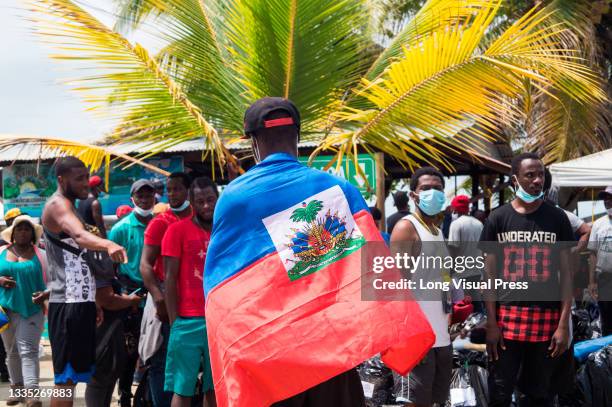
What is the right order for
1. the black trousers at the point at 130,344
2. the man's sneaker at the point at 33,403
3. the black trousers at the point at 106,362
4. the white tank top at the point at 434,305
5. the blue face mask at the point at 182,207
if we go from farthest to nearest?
the man's sneaker at the point at 33,403, the black trousers at the point at 130,344, the black trousers at the point at 106,362, the blue face mask at the point at 182,207, the white tank top at the point at 434,305

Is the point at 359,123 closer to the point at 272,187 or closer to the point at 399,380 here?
the point at 399,380

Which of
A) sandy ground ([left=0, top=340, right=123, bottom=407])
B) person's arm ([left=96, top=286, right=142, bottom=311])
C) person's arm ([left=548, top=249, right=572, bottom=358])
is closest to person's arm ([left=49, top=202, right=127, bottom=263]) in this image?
person's arm ([left=96, top=286, right=142, bottom=311])

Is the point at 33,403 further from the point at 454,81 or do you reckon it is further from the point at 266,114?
the point at 266,114

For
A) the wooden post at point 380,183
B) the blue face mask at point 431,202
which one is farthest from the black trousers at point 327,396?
the wooden post at point 380,183

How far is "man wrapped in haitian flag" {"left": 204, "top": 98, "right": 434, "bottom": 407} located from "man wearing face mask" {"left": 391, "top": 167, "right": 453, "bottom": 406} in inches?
72.6

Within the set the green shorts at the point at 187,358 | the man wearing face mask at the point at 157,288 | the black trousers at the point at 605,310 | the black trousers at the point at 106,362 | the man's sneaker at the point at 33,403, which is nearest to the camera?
the green shorts at the point at 187,358

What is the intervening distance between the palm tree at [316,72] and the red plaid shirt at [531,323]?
1295 mm

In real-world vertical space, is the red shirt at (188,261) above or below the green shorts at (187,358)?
above

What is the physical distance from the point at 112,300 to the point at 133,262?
2.71ft

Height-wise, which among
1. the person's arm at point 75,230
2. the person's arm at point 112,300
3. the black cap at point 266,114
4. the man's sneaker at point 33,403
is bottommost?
the man's sneaker at point 33,403

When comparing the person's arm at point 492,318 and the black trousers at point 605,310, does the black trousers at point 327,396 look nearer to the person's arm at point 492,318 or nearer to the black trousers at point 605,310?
the person's arm at point 492,318

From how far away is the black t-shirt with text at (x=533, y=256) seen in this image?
5.40m

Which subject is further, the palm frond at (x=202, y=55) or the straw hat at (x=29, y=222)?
the straw hat at (x=29, y=222)

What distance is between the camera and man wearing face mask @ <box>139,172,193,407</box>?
5.65 meters
